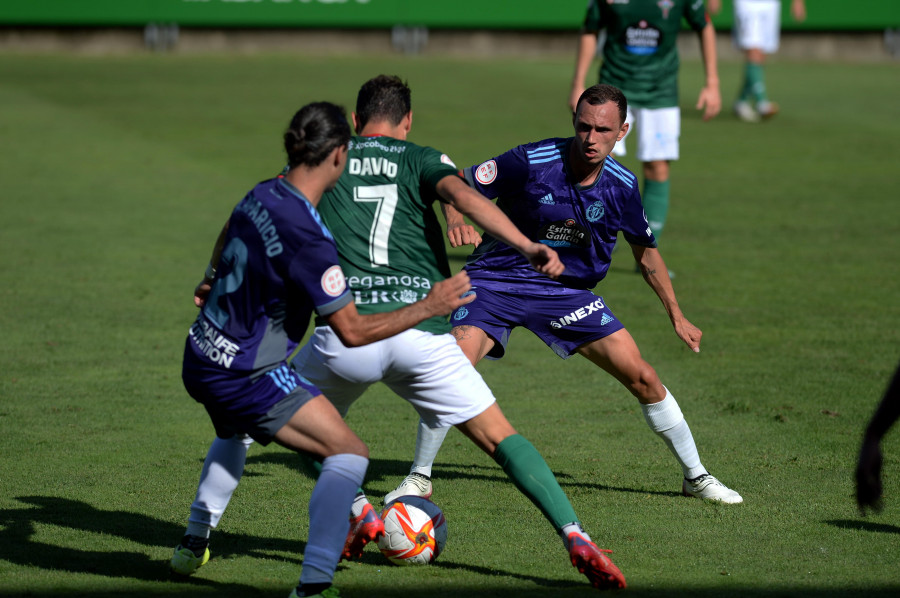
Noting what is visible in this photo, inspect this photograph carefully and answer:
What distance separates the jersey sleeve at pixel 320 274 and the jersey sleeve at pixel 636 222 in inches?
83.5

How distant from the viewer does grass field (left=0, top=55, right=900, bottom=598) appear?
4887 mm

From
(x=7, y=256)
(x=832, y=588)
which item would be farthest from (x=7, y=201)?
(x=832, y=588)

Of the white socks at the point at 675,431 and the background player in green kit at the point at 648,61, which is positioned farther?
the background player in green kit at the point at 648,61

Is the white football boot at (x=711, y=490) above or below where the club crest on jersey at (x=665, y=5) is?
below

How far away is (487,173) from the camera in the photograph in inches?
227

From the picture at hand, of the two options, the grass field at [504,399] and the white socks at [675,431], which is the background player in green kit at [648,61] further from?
the white socks at [675,431]

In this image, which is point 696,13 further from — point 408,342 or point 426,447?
point 408,342

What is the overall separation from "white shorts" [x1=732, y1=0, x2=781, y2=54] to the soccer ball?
17.6 m

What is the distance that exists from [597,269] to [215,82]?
1727 centimetres

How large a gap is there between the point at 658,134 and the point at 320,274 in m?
7.35

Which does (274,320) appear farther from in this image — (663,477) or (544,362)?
(544,362)

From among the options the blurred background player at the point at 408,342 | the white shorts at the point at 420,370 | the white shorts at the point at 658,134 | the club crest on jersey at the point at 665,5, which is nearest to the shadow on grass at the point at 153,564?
the blurred background player at the point at 408,342

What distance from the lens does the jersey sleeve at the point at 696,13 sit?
1104 cm

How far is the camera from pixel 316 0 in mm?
25078
